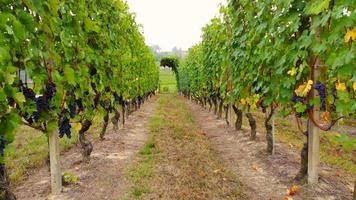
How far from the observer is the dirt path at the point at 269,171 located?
653 cm

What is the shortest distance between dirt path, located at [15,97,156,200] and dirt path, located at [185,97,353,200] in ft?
7.73

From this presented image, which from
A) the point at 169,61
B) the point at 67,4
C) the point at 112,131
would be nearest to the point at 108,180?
the point at 67,4

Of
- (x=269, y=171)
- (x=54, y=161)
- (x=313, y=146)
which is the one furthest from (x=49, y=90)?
(x=269, y=171)

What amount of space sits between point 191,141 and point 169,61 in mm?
51640

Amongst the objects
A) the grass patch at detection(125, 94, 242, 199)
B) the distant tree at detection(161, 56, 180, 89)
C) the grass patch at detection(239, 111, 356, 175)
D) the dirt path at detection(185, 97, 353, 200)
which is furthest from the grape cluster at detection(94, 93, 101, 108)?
the distant tree at detection(161, 56, 180, 89)

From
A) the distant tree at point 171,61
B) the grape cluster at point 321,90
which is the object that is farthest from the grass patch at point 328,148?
the distant tree at point 171,61

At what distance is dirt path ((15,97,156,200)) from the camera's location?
654 centimetres

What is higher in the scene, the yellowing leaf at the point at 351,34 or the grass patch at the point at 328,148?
the yellowing leaf at the point at 351,34

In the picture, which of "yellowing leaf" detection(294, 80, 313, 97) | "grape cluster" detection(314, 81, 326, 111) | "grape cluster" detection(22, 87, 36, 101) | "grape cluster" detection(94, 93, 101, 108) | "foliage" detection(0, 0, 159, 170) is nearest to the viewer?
"foliage" detection(0, 0, 159, 170)

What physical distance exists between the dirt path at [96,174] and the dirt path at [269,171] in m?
2.36

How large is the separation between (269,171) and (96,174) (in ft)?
11.6

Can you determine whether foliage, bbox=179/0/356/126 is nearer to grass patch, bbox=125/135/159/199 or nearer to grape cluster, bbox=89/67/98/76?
grass patch, bbox=125/135/159/199

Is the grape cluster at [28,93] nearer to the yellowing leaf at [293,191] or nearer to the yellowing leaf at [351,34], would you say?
the yellowing leaf at [351,34]

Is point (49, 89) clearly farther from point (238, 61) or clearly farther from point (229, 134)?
point (229, 134)
